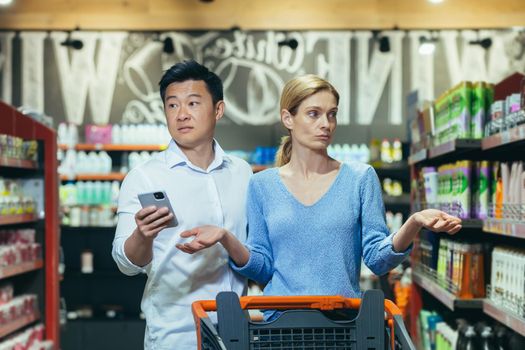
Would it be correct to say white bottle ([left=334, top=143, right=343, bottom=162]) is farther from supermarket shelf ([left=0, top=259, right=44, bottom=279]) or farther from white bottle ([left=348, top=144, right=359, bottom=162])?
supermarket shelf ([left=0, top=259, right=44, bottom=279])

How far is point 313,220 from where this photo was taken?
254 cm

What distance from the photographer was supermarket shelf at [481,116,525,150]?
3.35 meters

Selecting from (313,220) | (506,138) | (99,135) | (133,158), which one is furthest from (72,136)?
(313,220)

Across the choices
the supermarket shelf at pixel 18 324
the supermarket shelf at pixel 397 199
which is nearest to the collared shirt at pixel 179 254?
the supermarket shelf at pixel 18 324

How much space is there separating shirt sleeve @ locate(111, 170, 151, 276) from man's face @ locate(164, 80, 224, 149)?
0.18 metres

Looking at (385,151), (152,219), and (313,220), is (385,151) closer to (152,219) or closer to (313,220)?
(313,220)

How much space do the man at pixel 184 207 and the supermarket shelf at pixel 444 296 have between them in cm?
181

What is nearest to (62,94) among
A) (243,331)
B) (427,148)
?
(427,148)

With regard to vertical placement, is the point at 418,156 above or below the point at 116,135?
→ below

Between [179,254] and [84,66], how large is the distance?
7.82 metres

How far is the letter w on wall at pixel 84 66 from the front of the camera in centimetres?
1010

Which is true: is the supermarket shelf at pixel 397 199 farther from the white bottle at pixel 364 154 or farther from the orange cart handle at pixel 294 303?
the orange cart handle at pixel 294 303

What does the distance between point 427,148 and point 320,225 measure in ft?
9.22

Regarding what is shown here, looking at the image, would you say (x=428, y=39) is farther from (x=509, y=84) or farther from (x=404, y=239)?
(x=404, y=239)
